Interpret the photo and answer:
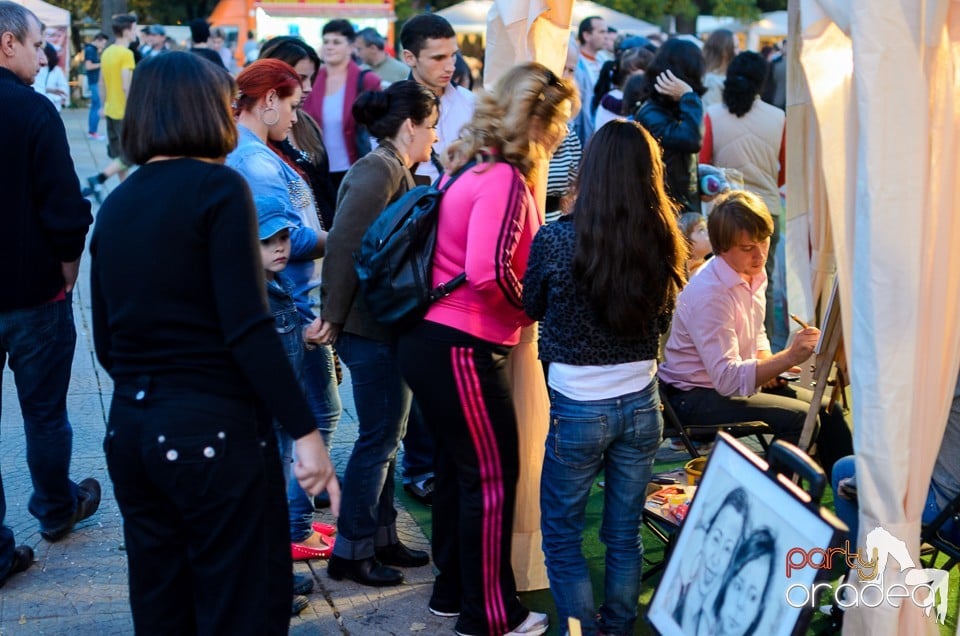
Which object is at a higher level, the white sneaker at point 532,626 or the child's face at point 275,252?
the child's face at point 275,252

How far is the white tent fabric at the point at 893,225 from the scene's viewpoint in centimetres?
262

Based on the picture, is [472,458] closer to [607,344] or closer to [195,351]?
[607,344]

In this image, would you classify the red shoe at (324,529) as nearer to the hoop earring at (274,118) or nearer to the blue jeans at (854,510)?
the hoop earring at (274,118)

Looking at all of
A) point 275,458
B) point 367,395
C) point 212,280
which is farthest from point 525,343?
point 212,280

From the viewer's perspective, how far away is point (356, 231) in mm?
3982

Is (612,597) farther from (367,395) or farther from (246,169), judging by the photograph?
(246,169)

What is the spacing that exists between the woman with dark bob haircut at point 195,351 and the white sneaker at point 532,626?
1305mm

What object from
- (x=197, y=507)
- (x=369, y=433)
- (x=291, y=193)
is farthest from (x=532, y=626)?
(x=291, y=193)

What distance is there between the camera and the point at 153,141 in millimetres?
2588

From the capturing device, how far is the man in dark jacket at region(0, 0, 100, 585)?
13.3 ft

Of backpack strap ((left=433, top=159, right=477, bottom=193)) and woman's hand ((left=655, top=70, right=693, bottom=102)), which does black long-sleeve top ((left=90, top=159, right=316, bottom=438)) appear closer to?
backpack strap ((left=433, top=159, right=477, bottom=193))

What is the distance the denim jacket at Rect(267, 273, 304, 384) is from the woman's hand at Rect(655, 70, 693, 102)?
123 inches

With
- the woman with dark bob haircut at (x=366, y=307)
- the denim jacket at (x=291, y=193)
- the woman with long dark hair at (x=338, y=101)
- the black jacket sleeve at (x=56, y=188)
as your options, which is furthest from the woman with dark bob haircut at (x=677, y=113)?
the black jacket sleeve at (x=56, y=188)

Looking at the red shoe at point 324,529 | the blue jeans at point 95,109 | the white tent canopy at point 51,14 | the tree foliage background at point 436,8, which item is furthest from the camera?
the tree foliage background at point 436,8
